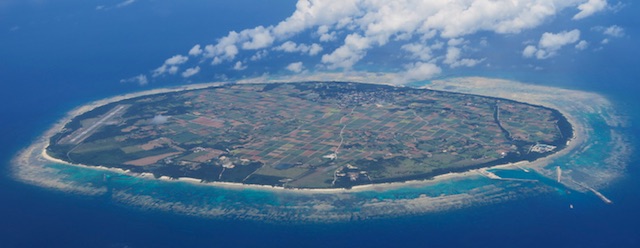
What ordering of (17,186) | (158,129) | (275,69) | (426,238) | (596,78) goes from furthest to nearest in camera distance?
(275,69)
(596,78)
(158,129)
(17,186)
(426,238)

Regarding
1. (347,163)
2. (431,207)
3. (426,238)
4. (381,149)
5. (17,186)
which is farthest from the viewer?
(381,149)

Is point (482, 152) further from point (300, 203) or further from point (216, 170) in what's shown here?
point (216, 170)

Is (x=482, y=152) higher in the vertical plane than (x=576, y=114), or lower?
lower

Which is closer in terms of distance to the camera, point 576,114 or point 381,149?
point 381,149

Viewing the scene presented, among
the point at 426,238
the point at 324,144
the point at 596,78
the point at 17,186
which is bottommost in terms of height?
the point at 426,238

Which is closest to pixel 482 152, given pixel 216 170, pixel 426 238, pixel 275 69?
pixel 426 238

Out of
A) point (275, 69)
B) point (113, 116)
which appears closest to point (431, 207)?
point (113, 116)
